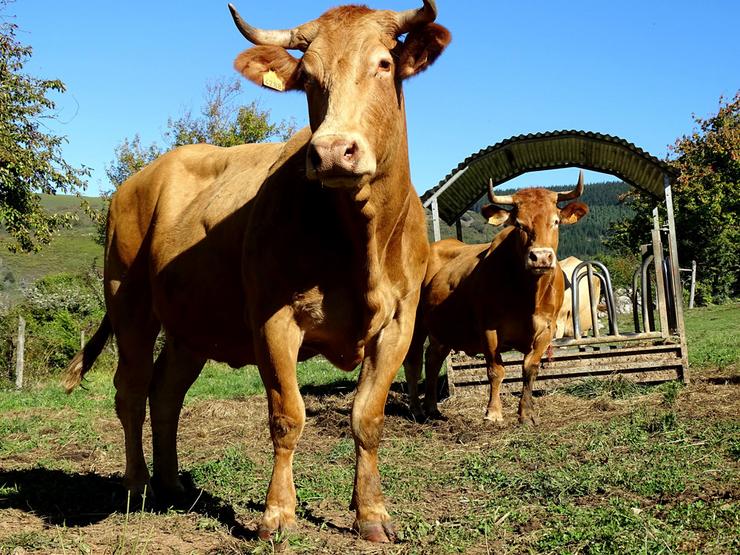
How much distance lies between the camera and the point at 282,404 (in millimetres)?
4184

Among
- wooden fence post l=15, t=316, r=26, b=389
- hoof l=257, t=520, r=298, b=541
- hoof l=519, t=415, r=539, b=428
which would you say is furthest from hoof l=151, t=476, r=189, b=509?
wooden fence post l=15, t=316, r=26, b=389

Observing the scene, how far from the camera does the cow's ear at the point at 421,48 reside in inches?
166

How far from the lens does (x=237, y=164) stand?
598 cm

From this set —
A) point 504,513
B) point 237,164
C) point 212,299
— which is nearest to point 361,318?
point 212,299

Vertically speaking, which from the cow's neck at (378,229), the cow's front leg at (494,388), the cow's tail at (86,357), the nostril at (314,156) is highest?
the nostril at (314,156)

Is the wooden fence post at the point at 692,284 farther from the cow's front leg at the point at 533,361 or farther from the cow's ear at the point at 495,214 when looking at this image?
the cow's front leg at the point at 533,361

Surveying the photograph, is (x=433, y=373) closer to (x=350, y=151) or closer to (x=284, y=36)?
(x=284, y=36)

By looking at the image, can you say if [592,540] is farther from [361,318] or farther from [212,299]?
[212,299]

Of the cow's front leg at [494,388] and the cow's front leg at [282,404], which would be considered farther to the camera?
the cow's front leg at [494,388]

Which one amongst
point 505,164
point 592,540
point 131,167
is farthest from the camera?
point 131,167

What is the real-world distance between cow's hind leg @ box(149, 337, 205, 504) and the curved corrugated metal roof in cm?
706

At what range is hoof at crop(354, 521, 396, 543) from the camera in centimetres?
415

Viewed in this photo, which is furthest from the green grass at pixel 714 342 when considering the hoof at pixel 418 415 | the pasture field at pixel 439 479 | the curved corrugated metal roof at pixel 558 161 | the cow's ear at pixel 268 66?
the cow's ear at pixel 268 66

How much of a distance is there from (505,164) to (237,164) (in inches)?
301
